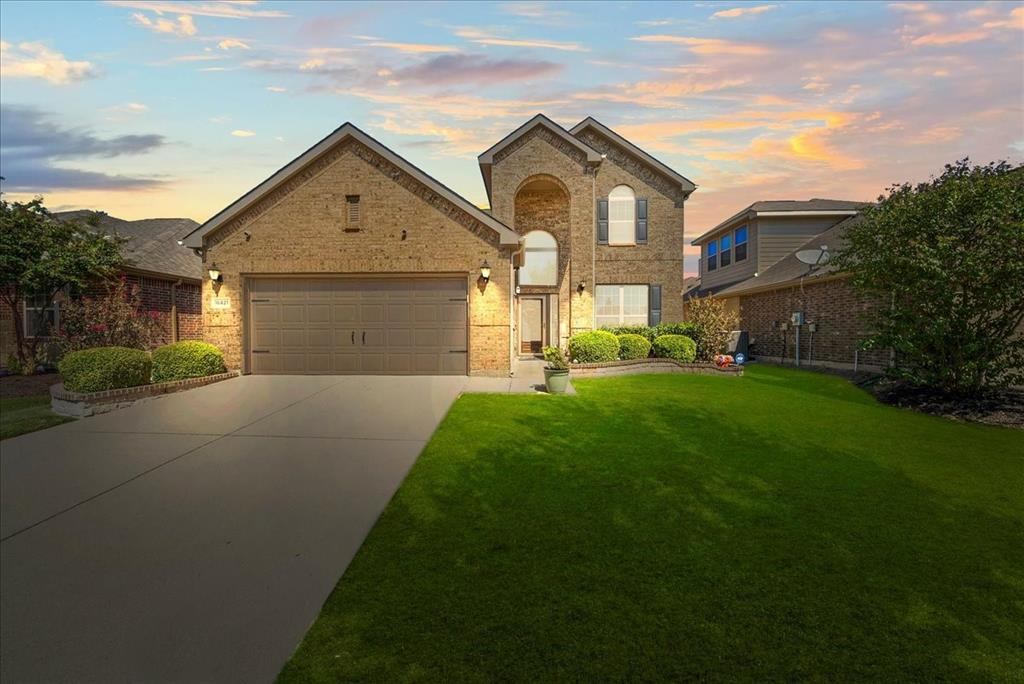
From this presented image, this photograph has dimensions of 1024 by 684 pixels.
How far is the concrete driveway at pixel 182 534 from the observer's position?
9.95 ft

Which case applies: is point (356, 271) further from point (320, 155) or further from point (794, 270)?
point (794, 270)

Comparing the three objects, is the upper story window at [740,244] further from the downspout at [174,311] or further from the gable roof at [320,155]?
the downspout at [174,311]

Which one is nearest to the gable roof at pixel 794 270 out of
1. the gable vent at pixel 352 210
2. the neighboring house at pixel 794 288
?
the neighboring house at pixel 794 288

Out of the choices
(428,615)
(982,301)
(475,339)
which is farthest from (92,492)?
(982,301)

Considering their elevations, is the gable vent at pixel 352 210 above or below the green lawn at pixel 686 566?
above

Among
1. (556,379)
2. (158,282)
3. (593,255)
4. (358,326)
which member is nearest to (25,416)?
(358,326)

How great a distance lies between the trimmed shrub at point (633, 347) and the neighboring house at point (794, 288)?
20.5ft

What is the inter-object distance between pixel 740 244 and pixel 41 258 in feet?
90.5

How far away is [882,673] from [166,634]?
4.22 metres

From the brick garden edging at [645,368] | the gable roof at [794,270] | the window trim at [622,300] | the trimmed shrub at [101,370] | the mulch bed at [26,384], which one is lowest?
the mulch bed at [26,384]

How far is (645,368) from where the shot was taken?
1534 centimetres

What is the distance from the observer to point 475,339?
1362 cm

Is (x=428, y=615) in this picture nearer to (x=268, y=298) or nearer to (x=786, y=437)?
(x=786, y=437)

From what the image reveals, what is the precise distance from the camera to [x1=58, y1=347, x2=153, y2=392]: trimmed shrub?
31.3ft
